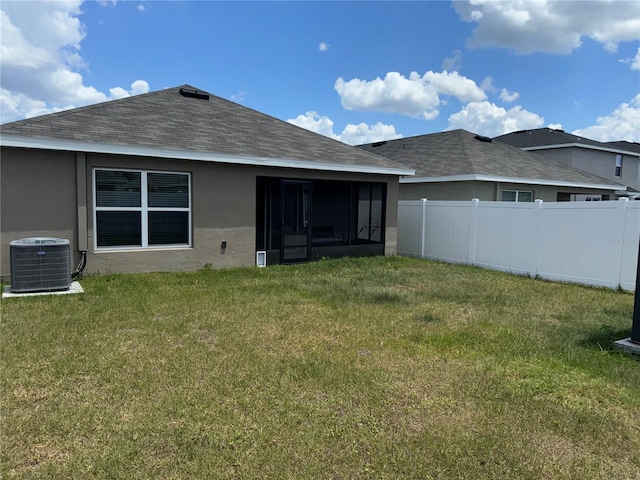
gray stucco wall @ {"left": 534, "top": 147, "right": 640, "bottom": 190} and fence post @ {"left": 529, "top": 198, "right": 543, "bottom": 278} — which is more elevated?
gray stucco wall @ {"left": 534, "top": 147, "right": 640, "bottom": 190}

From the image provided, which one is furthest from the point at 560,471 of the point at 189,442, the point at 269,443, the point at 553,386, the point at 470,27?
the point at 470,27

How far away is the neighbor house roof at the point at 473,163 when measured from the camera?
590 inches

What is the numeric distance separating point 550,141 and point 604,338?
23.2m

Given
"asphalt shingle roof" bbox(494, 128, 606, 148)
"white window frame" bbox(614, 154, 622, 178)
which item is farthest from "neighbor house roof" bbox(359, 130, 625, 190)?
"white window frame" bbox(614, 154, 622, 178)

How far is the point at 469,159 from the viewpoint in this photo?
619 inches

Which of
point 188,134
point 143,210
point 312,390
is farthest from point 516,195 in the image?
point 312,390

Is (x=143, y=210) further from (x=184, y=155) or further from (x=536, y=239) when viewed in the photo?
(x=536, y=239)

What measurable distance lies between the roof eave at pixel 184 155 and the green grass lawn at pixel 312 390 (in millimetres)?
3036

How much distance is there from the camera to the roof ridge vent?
12738mm

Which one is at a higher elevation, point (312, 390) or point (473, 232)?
point (473, 232)

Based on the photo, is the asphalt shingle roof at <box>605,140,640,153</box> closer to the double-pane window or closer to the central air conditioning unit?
the double-pane window

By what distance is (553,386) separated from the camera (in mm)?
3963

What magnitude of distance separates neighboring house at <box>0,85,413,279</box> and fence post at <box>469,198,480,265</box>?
91.8 inches

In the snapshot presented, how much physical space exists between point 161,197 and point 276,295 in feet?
12.9
